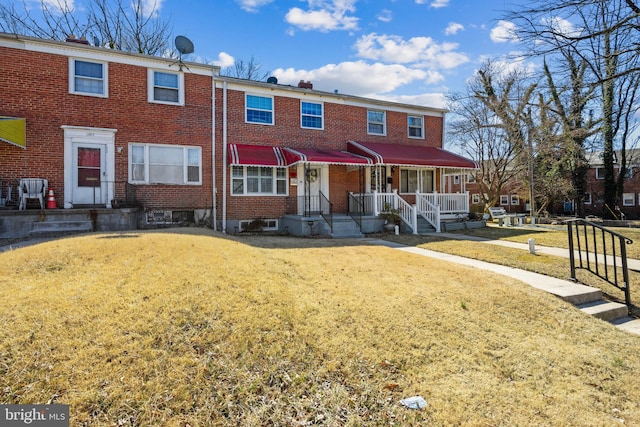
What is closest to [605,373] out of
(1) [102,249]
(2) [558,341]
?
(2) [558,341]

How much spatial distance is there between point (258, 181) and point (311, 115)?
166 inches

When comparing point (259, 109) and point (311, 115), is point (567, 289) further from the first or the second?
point (259, 109)

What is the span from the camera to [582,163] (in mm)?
28266

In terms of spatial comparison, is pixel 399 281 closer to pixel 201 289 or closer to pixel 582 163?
pixel 201 289

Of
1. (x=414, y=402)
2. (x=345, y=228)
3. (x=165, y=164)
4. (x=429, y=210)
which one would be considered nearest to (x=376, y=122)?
(x=429, y=210)

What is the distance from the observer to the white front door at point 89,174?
12.1 meters

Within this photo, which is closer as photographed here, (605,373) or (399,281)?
(605,373)

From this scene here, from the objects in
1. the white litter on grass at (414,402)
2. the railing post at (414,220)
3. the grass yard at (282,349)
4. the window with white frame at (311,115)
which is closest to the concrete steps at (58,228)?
the grass yard at (282,349)

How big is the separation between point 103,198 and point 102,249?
25.0 feet

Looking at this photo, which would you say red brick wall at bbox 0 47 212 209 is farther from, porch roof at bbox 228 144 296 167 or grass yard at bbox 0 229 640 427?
grass yard at bbox 0 229 640 427

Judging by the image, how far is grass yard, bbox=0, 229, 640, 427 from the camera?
9.50 ft

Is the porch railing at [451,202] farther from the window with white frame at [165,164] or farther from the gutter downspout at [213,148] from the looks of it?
the window with white frame at [165,164]

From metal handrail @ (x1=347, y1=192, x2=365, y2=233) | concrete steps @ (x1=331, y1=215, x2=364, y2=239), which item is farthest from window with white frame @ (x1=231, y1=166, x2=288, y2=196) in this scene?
metal handrail @ (x1=347, y1=192, x2=365, y2=233)

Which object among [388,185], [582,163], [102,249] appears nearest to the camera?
[102,249]
